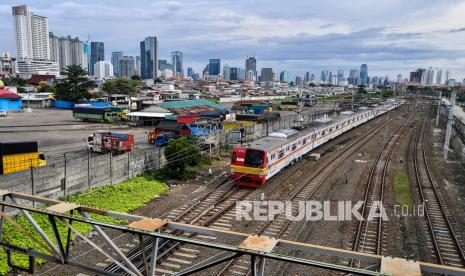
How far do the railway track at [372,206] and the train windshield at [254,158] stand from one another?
6.09 metres

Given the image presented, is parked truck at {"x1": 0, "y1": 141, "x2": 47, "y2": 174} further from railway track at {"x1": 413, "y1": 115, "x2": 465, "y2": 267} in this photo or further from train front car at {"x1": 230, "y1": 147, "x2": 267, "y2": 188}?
railway track at {"x1": 413, "y1": 115, "x2": 465, "y2": 267}

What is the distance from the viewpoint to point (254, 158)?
21344 millimetres

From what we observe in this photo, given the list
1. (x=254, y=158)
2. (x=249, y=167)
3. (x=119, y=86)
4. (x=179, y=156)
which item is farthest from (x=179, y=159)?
(x=119, y=86)

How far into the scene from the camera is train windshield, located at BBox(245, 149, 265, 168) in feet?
69.5

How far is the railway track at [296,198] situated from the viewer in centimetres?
1205

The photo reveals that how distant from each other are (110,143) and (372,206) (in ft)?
65.7

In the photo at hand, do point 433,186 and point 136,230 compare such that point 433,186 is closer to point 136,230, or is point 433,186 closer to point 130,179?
point 130,179

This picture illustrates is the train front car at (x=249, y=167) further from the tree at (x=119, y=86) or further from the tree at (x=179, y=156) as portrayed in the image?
the tree at (x=119, y=86)

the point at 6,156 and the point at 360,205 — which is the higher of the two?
the point at 6,156

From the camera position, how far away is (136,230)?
5641mm

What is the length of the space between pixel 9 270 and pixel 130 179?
426 inches

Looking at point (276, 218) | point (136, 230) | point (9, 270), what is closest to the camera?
point (136, 230)

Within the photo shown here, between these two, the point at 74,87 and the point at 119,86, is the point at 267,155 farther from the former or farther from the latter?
the point at 119,86

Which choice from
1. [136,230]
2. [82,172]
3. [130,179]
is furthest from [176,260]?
[130,179]
